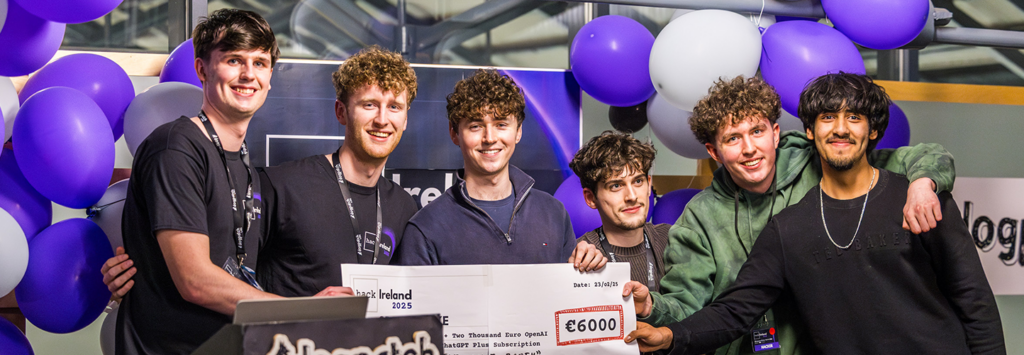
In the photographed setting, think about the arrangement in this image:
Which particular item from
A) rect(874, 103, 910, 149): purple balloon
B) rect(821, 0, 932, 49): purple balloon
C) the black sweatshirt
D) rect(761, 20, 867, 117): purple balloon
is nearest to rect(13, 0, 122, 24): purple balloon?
the black sweatshirt

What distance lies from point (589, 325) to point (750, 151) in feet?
2.95

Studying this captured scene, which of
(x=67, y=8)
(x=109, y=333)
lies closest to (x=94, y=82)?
(x=67, y=8)

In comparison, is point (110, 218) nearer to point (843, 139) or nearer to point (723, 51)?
point (723, 51)

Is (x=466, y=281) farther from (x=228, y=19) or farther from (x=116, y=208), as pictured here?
(x=116, y=208)

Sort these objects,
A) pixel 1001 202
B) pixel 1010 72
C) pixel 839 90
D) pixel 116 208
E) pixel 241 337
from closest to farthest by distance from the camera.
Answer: pixel 241 337, pixel 839 90, pixel 116 208, pixel 1001 202, pixel 1010 72

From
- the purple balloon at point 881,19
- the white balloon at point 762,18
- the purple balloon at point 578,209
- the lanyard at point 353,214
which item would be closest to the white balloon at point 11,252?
the lanyard at point 353,214

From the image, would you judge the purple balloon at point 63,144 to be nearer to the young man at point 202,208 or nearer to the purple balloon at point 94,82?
the purple balloon at point 94,82

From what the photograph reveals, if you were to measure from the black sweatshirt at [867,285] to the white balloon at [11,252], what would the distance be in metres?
2.34

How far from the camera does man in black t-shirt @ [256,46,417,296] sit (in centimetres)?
241

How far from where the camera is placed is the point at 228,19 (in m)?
2.26

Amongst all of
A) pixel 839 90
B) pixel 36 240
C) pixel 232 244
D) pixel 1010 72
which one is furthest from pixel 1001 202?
pixel 36 240

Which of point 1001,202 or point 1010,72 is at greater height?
point 1010,72

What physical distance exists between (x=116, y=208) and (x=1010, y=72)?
6.32 metres

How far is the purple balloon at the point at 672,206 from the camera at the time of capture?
373 centimetres
